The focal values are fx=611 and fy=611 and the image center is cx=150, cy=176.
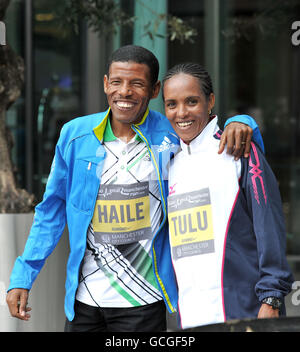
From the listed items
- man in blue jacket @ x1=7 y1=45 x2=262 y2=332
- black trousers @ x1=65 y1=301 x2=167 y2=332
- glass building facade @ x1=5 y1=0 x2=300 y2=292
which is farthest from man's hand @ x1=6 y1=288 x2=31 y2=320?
glass building facade @ x1=5 y1=0 x2=300 y2=292

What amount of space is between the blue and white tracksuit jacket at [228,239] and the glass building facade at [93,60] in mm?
2634

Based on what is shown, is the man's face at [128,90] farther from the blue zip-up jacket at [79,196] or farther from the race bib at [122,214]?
the race bib at [122,214]

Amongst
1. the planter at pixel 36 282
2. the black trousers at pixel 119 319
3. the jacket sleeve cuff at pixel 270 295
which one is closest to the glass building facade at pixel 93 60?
the planter at pixel 36 282

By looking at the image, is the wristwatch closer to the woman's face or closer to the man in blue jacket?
the man in blue jacket

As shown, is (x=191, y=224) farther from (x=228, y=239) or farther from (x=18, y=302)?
(x=18, y=302)

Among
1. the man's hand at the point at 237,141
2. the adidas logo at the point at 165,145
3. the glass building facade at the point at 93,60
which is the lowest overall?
the man's hand at the point at 237,141

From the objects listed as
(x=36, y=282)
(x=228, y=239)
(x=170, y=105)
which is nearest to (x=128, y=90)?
(x=170, y=105)

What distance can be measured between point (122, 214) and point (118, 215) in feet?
0.06

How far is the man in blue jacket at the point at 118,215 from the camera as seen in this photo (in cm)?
249

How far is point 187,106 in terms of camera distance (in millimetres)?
2359

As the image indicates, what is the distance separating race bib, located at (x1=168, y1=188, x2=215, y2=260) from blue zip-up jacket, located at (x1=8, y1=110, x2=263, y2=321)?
17cm

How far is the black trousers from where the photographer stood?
2.51 meters

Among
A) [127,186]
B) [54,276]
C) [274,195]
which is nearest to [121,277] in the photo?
[127,186]

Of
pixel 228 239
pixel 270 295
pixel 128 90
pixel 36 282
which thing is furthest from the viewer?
pixel 36 282
